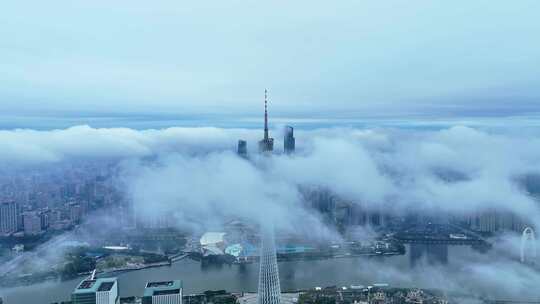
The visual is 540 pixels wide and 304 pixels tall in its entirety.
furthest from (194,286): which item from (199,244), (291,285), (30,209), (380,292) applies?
(30,209)

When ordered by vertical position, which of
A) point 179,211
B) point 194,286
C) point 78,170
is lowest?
point 194,286

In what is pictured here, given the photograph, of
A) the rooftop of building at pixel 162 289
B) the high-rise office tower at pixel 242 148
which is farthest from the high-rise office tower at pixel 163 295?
the high-rise office tower at pixel 242 148

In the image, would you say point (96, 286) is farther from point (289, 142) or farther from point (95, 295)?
point (289, 142)

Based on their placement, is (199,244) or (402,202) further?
(402,202)

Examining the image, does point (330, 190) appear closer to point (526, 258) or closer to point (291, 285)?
point (291, 285)

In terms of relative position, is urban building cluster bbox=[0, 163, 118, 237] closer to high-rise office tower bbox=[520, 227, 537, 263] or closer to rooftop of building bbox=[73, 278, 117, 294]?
rooftop of building bbox=[73, 278, 117, 294]

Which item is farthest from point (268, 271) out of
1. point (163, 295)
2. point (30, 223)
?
point (30, 223)

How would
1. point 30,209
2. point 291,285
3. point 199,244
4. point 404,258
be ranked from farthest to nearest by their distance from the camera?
point 30,209
point 199,244
point 404,258
point 291,285
